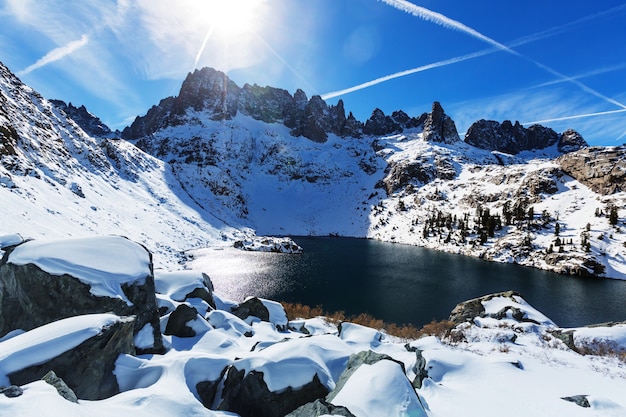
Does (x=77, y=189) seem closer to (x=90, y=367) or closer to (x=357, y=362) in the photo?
(x=90, y=367)

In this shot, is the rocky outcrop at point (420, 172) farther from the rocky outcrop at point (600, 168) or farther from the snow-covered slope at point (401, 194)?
the rocky outcrop at point (600, 168)

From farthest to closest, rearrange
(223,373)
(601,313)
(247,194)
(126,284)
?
(247,194)
(601,313)
(126,284)
(223,373)

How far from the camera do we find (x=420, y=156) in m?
164

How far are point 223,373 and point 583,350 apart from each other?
2382 cm

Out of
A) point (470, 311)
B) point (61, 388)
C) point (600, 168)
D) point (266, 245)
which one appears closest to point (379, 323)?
point (470, 311)

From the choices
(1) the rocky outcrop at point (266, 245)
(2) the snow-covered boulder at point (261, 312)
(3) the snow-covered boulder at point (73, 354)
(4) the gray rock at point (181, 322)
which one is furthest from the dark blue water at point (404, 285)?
(3) the snow-covered boulder at point (73, 354)

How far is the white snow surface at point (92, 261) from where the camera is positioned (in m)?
12.3

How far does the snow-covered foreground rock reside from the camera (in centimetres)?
808

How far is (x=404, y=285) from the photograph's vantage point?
51.5m

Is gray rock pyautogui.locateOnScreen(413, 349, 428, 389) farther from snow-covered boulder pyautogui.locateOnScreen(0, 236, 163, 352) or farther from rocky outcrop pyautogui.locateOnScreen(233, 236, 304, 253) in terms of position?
rocky outcrop pyautogui.locateOnScreen(233, 236, 304, 253)

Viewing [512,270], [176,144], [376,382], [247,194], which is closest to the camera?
[376,382]

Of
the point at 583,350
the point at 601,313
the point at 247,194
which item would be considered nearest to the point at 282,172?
the point at 247,194

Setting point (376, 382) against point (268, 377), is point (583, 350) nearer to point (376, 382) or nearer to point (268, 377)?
point (376, 382)

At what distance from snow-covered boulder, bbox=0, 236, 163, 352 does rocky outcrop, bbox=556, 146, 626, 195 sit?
12594 cm
